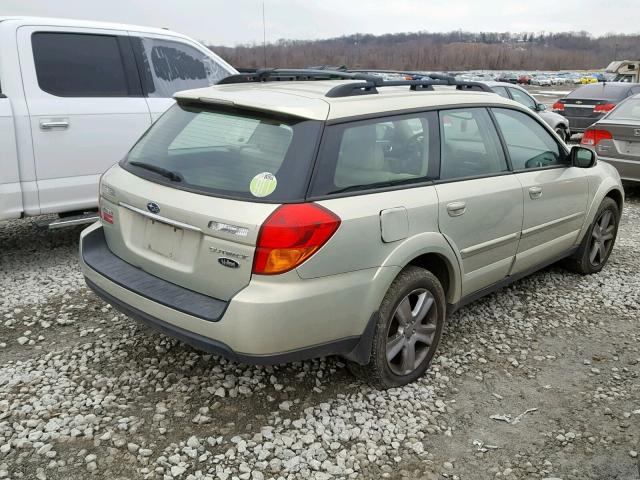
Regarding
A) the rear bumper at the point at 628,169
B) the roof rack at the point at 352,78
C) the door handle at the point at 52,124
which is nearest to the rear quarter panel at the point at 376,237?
the roof rack at the point at 352,78

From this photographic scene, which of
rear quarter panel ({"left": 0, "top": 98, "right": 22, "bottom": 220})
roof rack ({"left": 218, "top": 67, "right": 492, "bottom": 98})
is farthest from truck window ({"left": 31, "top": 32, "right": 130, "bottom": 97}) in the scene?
roof rack ({"left": 218, "top": 67, "right": 492, "bottom": 98})

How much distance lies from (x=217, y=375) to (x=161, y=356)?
1.45 ft

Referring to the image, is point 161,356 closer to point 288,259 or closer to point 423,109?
point 288,259

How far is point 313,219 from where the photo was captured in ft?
8.92

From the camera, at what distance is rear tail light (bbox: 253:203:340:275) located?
2656mm

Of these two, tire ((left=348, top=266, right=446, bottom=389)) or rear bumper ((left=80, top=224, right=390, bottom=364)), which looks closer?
rear bumper ((left=80, top=224, right=390, bottom=364))

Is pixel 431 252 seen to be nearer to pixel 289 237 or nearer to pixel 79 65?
pixel 289 237

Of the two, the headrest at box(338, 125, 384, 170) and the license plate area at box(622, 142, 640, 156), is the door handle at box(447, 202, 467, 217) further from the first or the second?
the license plate area at box(622, 142, 640, 156)

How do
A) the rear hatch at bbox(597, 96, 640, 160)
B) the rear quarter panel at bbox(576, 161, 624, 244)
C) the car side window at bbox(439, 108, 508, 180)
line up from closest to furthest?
the car side window at bbox(439, 108, 508, 180) → the rear quarter panel at bbox(576, 161, 624, 244) → the rear hatch at bbox(597, 96, 640, 160)

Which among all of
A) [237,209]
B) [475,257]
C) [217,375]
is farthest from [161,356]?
[475,257]

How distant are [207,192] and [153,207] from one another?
1.13 ft

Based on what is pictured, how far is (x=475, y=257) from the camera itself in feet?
12.2

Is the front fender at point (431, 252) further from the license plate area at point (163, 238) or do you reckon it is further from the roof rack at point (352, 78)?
the license plate area at point (163, 238)

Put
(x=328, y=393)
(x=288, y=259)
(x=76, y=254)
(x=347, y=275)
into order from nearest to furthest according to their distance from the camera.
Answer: (x=288, y=259) → (x=347, y=275) → (x=328, y=393) → (x=76, y=254)
